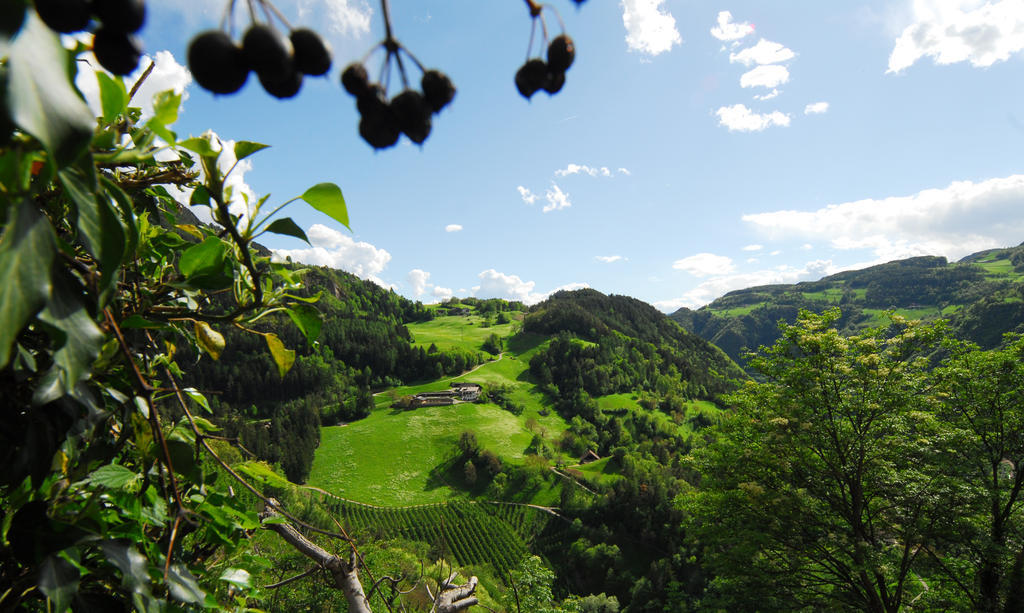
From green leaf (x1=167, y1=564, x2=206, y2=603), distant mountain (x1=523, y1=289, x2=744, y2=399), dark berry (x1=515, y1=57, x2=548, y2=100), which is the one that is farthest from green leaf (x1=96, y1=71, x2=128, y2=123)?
distant mountain (x1=523, y1=289, x2=744, y2=399)

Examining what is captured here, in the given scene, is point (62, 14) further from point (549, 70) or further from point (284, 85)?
point (549, 70)

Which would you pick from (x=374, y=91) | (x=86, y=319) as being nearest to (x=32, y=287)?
(x=86, y=319)

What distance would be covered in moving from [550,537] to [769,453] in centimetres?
5960

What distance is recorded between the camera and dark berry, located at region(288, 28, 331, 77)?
2.84 feet

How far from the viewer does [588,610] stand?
43688 mm

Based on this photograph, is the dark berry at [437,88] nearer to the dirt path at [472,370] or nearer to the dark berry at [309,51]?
the dark berry at [309,51]

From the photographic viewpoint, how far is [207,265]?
124 centimetres

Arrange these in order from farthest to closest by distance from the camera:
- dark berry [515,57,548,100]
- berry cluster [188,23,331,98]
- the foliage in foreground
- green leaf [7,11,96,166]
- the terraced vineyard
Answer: the terraced vineyard
the foliage in foreground
dark berry [515,57,548,100]
berry cluster [188,23,331,98]
green leaf [7,11,96,166]

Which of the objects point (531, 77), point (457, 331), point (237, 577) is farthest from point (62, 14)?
point (457, 331)

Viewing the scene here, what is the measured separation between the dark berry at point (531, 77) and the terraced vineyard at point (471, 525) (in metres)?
65.6

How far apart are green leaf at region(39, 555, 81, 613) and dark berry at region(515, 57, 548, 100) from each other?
60.3 inches

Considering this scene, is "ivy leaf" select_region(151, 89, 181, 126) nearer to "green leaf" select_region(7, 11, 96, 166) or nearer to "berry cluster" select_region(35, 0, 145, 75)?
"berry cluster" select_region(35, 0, 145, 75)

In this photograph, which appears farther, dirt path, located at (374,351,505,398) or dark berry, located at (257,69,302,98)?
dirt path, located at (374,351,505,398)

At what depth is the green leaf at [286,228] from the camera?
1243 mm
